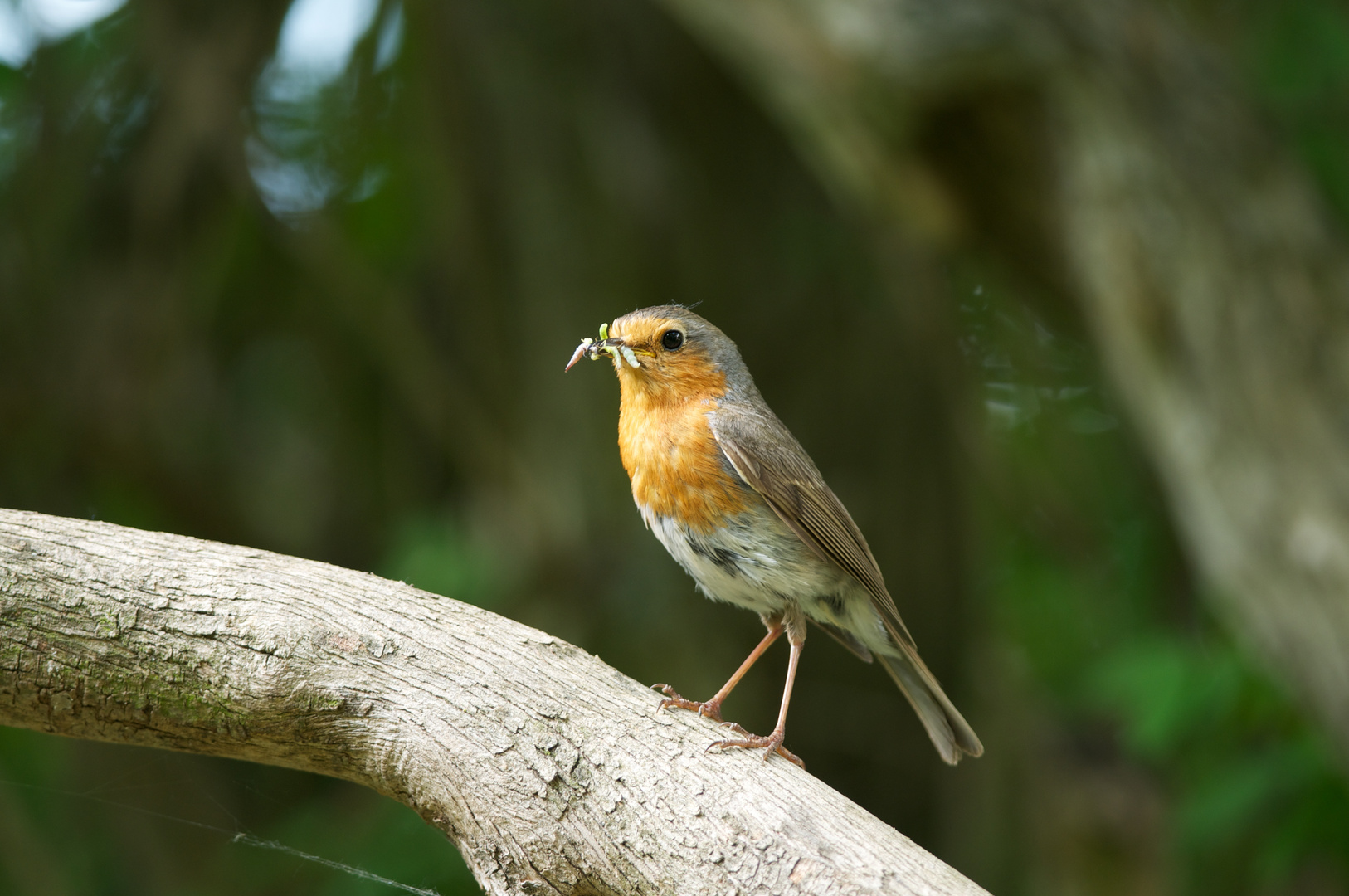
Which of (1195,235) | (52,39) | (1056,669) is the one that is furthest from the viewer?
(1056,669)

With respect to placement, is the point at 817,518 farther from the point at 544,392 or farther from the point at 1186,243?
the point at 544,392

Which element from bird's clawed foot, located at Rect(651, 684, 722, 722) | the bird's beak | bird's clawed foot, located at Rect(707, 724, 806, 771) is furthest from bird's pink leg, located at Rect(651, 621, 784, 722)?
the bird's beak

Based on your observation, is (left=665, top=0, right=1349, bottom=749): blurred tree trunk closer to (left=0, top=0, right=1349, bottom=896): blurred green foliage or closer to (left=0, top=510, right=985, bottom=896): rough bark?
(left=0, top=0, right=1349, bottom=896): blurred green foliage

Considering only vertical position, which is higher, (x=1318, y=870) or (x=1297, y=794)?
(x=1297, y=794)

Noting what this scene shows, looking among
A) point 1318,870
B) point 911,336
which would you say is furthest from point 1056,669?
point 911,336

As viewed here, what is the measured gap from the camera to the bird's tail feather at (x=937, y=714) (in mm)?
3432

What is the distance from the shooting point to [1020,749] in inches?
285

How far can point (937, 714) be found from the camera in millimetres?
3533

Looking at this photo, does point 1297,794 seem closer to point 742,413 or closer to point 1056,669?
point 1056,669

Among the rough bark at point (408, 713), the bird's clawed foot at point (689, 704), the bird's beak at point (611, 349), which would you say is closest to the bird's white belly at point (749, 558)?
the bird's clawed foot at point (689, 704)

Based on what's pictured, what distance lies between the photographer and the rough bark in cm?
237

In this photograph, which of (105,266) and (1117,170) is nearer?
(1117,170)

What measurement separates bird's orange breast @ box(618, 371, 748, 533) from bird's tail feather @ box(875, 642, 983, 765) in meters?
0.76

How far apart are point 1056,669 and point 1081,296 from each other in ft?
8.92
